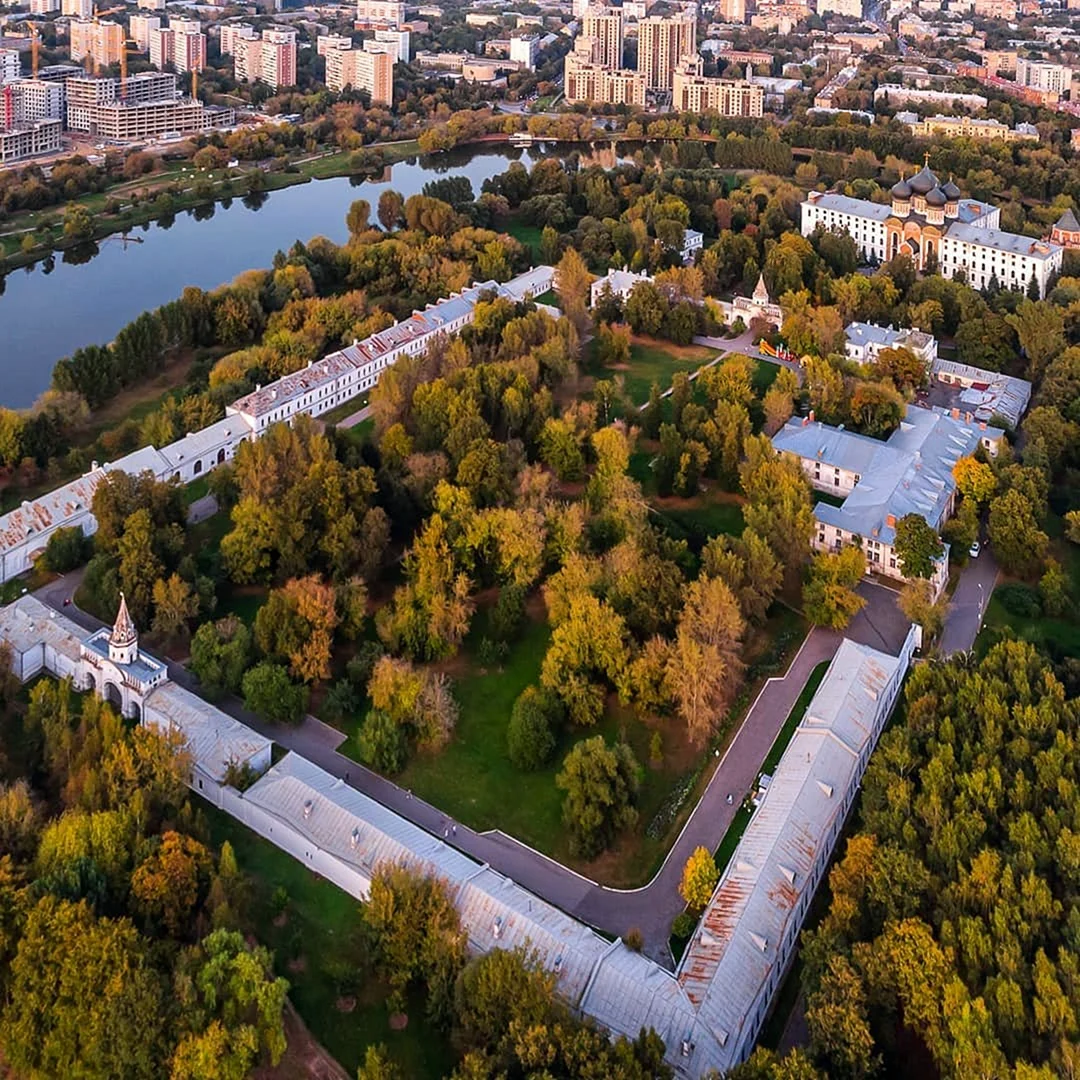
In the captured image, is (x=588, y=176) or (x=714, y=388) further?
(x=588, y=176)

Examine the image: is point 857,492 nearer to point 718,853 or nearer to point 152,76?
point 718,853

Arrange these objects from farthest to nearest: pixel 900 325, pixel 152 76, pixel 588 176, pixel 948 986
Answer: pixel 152 76 < pixel 588 176 < pixel 900 325 < pixel 948 986

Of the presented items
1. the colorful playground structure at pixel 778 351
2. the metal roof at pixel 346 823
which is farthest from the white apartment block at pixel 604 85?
the metal roof at pixel 346 823

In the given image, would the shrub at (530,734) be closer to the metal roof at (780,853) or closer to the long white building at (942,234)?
the metal roof at (780,853)

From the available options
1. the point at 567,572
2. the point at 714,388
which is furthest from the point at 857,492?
the point at 567,572

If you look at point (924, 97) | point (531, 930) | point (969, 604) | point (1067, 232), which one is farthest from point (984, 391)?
point (924, 97)
